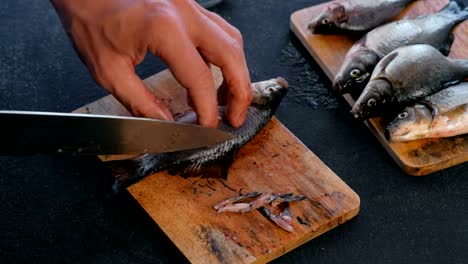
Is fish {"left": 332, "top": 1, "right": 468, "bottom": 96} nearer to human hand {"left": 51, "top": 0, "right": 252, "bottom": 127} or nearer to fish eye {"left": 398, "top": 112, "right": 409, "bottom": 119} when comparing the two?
fish eye {"left": 398, "top": 112, "right": 409, "bottom": 119}

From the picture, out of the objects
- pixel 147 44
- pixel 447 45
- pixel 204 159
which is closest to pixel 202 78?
pixel 147 44

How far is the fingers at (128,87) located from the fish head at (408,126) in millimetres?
626

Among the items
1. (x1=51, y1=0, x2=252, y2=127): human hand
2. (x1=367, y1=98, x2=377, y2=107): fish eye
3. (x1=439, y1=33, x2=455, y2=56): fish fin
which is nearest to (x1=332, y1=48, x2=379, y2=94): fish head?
(x1=367, y1=98, x2=377, y2=107): fish eye

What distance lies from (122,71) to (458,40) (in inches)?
44.8

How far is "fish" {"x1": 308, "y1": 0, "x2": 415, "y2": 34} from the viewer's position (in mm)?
2098

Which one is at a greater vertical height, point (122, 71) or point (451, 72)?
point (122, 71)

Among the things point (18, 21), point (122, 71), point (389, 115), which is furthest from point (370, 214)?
point (18, 21)

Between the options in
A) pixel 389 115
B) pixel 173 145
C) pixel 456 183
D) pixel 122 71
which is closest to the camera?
pixel 122 71

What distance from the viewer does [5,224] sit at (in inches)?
64.2

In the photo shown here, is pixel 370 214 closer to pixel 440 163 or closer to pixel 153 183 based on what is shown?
pixel 440 163

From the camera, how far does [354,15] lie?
214 cm

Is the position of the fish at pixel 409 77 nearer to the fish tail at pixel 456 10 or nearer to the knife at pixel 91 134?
the fish tail at pixel 456 10

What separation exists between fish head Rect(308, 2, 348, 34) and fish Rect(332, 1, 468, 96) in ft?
0.29

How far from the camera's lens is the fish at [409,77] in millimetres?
1883
